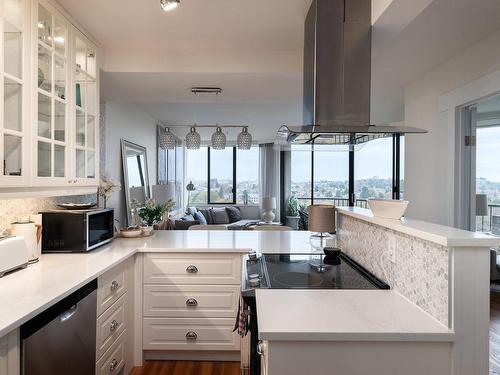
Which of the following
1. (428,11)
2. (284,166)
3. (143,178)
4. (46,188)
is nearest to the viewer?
(46,188)

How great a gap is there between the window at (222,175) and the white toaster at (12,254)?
21.4ft

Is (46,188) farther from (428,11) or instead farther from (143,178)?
(143,178)

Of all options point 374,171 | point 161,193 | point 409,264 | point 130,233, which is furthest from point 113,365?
point 374,171

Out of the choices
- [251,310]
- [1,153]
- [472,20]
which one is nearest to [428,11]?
[472,20]

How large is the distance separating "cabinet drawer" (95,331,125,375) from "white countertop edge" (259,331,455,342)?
4.21 feet

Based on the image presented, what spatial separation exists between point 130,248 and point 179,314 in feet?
1.98

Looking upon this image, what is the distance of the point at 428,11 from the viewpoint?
1.90 meters

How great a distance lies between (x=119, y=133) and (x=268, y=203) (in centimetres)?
442

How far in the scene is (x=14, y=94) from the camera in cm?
149

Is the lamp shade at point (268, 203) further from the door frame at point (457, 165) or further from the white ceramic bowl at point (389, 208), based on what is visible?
the white ceramic bowl at point (389, 208)

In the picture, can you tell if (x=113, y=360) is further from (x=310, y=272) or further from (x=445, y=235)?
(x=445, y=235)

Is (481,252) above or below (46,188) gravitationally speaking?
below

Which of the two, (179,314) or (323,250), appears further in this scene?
(179,314)

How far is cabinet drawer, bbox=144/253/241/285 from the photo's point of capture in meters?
2.28
